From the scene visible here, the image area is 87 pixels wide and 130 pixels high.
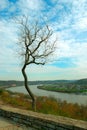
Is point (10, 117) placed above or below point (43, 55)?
below

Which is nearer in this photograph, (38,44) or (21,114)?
(21,114)

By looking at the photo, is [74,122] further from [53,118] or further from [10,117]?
[10,117]

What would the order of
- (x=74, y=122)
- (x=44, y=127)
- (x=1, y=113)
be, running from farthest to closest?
(x=1, y=113)
(x=44, y=127)
(x=74, y=122)

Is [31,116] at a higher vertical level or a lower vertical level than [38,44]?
lower

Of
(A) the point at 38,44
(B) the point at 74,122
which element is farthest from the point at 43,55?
(B) the point at 74,122

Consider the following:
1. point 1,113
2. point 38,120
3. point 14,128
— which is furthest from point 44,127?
point 1,113

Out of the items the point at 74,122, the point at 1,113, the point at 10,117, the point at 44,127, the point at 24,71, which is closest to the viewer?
the point at 74,122

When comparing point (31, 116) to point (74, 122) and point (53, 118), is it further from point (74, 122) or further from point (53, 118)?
point (74, 122)

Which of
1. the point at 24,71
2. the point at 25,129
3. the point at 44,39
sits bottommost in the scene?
the point at 25,129

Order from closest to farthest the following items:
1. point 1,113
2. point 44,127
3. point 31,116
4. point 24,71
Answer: point 44,127
point 31,116
point 1,113
point 24,71
